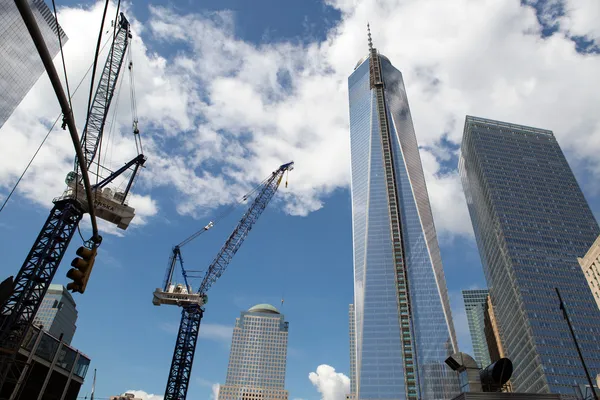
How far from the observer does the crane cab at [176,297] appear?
108250mm

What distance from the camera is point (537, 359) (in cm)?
15838

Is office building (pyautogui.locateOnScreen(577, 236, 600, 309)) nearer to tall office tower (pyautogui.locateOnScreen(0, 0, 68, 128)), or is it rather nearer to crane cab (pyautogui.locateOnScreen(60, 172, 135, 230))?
crane cab (pyautogui.locateOnScreen(60, 172, 135, 230))

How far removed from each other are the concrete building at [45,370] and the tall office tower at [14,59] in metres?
76.1

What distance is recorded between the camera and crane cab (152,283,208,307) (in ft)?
355

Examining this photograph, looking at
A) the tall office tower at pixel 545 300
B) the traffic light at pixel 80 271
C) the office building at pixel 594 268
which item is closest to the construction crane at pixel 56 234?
the traffic light at pixel 80 271

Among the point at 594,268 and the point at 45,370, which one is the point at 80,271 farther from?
the point at 594,268

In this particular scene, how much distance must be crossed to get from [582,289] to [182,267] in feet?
534

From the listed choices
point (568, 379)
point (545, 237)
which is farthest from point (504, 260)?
point (568, 379)

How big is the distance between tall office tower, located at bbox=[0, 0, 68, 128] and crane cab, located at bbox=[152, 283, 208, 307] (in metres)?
67.2

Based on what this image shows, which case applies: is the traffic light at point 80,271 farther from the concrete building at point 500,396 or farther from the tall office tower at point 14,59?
the tall office tower at point 14,59

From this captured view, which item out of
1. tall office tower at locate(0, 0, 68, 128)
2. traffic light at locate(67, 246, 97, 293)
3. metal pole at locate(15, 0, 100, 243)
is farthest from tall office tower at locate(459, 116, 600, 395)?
tall office tower at locate(0, 0, 68, 128)

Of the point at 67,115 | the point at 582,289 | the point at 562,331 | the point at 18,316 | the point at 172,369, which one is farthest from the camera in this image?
the point at 582,289

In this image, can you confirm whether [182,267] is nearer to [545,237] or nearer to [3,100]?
[3,100]

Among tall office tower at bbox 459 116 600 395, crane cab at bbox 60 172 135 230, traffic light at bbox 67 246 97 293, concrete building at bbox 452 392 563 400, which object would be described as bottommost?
traffic light at bbox 67 246 97 293
